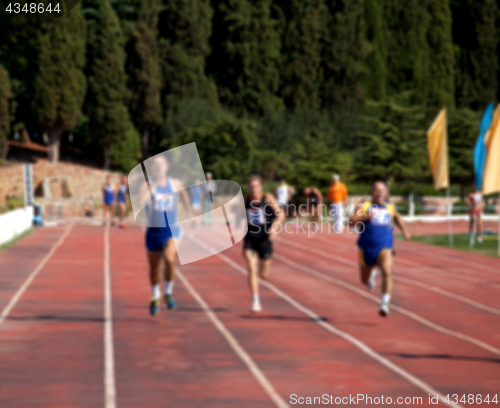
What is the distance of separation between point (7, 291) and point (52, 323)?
117 inches

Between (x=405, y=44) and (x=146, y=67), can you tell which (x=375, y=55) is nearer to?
(x=405, y=44)

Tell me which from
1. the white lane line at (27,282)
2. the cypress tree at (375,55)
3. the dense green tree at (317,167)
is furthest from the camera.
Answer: the cypress tree at (375,55)

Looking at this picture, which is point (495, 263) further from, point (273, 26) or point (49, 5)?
point (273, 26)

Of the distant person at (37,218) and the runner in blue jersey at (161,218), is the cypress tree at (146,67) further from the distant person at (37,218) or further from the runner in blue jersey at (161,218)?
the runner in blue jersey at (161,218)

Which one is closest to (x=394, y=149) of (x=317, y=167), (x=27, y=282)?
(x=317, y=167)

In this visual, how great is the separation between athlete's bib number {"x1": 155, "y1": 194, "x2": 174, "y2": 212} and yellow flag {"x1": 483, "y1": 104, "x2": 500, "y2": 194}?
12.0m

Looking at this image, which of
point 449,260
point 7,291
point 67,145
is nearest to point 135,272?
point 7,291

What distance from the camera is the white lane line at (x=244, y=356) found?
21.5 feet

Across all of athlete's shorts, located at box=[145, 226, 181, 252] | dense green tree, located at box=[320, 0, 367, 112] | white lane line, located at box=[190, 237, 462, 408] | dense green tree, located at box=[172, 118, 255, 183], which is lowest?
white lane line, located at box=[190, 237, 462, 408]

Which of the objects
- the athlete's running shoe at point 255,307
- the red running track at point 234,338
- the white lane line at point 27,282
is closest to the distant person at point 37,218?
the white lane line at point 27,282

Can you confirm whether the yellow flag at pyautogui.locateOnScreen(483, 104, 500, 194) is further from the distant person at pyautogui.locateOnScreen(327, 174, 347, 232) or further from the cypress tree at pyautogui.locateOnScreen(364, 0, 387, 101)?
the cypress tree at pyautogui.locateOnScreen(364, 0, 387, 101)

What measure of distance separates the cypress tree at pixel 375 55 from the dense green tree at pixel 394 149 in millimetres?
14833

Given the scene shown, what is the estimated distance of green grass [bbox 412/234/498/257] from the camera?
69.4 feet

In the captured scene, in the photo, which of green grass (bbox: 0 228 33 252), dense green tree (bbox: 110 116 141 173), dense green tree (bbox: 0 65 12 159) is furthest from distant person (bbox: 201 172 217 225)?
dense green tree (bbox: 110 116 141 173)
